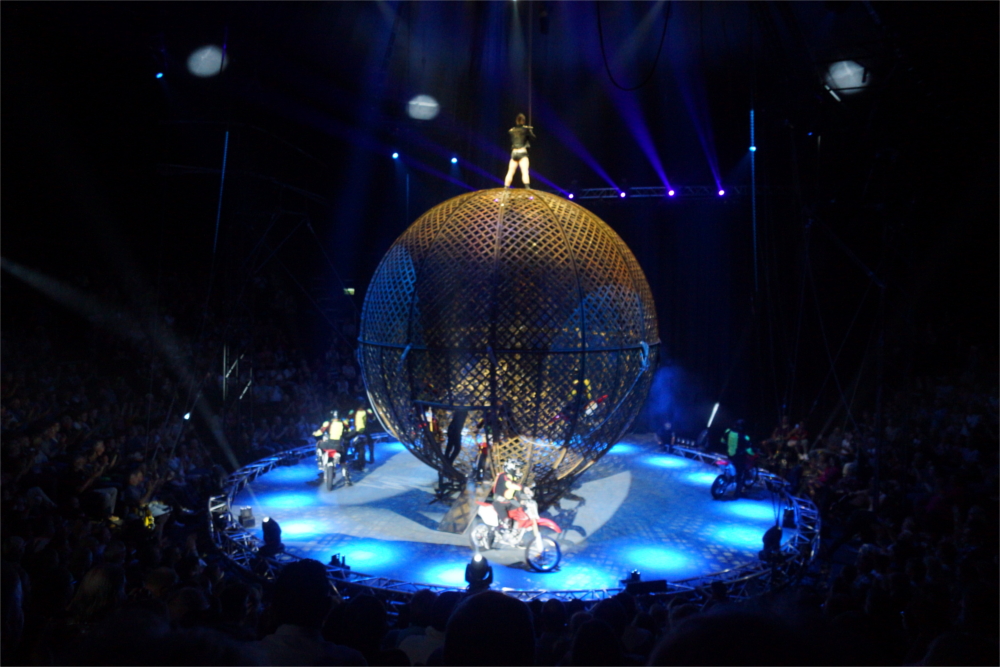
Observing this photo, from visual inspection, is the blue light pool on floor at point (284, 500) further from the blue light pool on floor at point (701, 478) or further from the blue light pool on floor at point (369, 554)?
the blue light pool on floor at point (701, 478)

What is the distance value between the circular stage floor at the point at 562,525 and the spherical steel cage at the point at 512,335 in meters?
0.97

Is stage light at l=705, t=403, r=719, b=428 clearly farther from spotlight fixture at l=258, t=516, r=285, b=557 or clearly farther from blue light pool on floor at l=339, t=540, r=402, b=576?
spotlight fixture at l=258, t=516, r=285, b=557

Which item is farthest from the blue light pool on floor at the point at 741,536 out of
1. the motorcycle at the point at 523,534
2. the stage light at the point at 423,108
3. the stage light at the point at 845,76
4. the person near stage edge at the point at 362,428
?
the stage light at the point at 423,108

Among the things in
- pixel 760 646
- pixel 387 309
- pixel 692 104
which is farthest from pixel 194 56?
pixel 760 646

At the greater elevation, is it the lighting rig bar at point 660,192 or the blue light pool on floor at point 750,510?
the lighting rig bar at point 660,192

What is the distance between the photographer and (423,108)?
40.7 ft

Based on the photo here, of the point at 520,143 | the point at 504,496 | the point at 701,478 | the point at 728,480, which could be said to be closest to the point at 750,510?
the point at 728,480

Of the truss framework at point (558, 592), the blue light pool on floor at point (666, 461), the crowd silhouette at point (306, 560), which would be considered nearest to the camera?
the crowd silhouette at point (306, 560)

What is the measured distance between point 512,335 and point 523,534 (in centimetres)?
239

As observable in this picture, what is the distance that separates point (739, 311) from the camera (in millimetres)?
12961

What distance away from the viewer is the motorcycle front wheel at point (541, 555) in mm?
6012

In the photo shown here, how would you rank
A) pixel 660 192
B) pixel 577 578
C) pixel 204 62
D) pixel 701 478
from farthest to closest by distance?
1. pixel 660 192
2. pixel 701 478
3. pixel 204 62
4. pixel 577 578

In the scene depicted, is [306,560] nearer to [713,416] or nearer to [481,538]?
[481,538]

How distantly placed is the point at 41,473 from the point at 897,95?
11404mm
